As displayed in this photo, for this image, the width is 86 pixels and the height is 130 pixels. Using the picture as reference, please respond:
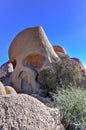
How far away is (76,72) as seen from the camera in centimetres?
2583

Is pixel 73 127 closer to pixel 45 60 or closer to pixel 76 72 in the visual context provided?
pixel 76 72

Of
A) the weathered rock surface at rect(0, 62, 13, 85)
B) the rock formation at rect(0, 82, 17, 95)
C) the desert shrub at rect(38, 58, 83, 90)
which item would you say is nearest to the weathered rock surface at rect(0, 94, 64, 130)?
the rock formation at rect(0, 82, 17, 95)

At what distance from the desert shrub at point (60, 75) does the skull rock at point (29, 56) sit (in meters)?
2.39

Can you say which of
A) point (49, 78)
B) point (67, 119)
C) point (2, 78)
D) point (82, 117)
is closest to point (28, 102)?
point (67, 119)

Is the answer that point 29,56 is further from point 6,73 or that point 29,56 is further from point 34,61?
point 6,73

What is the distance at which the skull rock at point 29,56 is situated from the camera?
2952 centimetres

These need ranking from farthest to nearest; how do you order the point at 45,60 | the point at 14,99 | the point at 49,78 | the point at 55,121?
1. the point at 45,60
2. the point at 49,78
3. the point at 55,121
4. the point at 14,99

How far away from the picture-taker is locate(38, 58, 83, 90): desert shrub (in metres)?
25.0

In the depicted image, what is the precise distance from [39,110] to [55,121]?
22.7 inches

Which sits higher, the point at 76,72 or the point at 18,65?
the point at 18,65

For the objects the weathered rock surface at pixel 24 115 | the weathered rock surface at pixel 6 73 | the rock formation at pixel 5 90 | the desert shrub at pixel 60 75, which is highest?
the weathered rock surface at pixel 6 73

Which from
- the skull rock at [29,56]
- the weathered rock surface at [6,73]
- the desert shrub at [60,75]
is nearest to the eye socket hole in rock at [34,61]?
the skull rock at [29,56]

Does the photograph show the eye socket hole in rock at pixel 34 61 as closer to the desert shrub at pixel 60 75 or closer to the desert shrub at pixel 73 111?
the desert shrub at pixel 60 75

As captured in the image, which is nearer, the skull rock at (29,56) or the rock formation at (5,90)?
the rock formation at (5,90)
